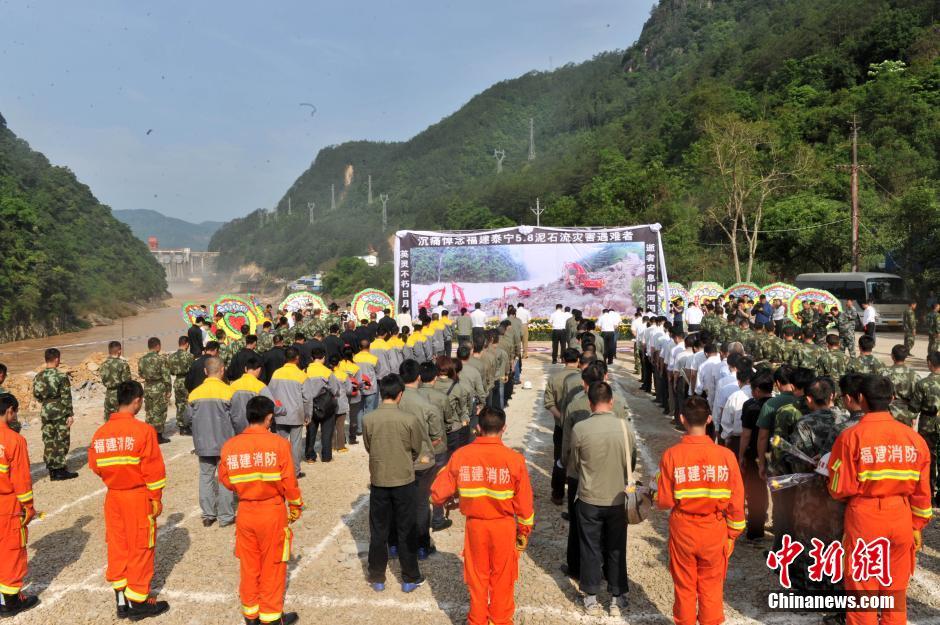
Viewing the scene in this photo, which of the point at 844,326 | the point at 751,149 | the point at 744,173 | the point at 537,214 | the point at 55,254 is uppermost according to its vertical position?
the point at 751,149

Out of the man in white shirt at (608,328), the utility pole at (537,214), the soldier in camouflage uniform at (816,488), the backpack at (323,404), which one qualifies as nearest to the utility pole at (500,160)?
the utility pole at (537,214)

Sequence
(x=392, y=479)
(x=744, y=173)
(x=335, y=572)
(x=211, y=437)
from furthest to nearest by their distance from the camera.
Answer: (x=744, y=173) < (x=211, y=437) < (x=335, y=572) < (x=392, y=479)

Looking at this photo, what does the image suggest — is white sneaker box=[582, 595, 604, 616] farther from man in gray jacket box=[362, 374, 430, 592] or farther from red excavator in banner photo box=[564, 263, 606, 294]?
red excavator in banner photo box=[564, 263, 606, 294]

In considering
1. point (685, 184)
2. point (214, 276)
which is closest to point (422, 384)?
point (685, 184)

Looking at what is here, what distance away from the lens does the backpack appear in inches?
331

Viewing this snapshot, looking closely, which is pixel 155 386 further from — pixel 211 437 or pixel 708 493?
pixel 708 493

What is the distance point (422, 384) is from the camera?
6422mm

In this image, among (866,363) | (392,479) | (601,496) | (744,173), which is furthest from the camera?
(744,173)

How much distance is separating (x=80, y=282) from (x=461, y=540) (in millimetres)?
53656

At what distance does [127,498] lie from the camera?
469 centimetres

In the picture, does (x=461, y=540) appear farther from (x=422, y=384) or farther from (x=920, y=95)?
(x=920, y=95)

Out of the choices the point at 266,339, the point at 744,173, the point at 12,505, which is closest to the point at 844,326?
the point at 266,339

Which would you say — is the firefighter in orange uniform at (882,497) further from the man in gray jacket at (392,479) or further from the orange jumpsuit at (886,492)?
the man in gray jacket at (392,479)

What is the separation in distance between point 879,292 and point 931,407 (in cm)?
2316
